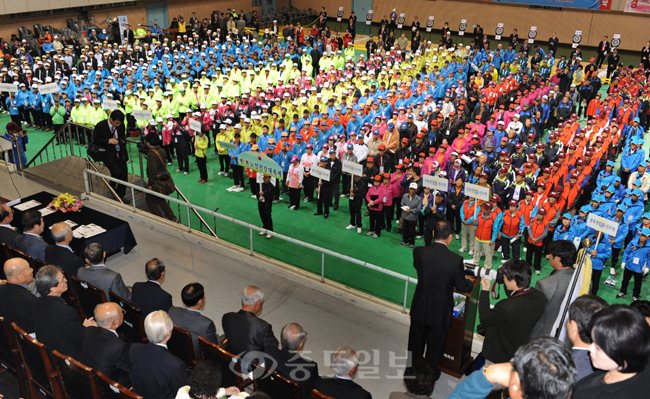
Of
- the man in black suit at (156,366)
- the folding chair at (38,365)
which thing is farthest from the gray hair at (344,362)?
the folding chair at (38,365)

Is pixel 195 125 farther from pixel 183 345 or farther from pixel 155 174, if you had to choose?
pixel 183 345

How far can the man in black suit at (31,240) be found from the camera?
23.1ft

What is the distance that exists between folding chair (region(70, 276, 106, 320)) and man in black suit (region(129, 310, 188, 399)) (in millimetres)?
1493

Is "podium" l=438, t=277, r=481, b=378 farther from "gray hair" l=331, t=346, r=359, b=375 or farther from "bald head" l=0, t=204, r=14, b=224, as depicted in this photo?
"bald head" l=0, t=204, r=14, b=224

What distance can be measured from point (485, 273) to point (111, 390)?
11.4 feet

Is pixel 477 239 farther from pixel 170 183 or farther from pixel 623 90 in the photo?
pixel 623 90

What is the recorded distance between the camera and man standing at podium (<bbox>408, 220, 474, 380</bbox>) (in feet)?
16.4

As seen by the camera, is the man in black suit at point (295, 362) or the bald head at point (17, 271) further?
the bald head at point (17, 271)

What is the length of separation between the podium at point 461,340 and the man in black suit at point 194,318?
8.36 feet

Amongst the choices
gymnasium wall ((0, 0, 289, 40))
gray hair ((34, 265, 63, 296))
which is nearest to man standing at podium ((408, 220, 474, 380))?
gray hair ((34, 265, 63, 296))

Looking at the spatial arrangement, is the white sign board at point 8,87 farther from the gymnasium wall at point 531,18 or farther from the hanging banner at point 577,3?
the hanging banner at point 577,3

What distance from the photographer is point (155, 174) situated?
1045 cm

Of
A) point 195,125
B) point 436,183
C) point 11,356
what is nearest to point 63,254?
point 11,356

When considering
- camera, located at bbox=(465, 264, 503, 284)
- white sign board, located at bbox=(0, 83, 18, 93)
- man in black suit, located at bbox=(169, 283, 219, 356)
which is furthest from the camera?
white sign board, located at bbox=(0, 83, 18, 93)
